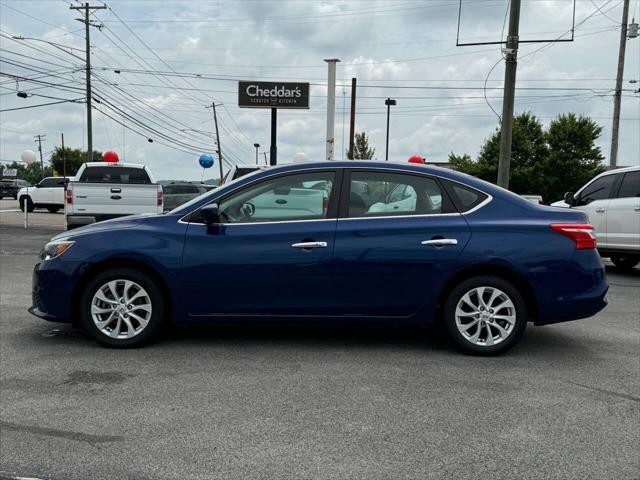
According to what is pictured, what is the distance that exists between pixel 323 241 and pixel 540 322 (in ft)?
6.58

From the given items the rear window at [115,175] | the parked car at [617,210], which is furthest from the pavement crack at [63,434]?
the rear window at [115,175]

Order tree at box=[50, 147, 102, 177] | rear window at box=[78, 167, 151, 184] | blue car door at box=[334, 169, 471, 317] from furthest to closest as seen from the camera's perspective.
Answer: tree at box=[50, 147, 102, 177] → rear window at box=[78, 167, 151, 184] → blue car door at box=[334, 169, 471, 317]

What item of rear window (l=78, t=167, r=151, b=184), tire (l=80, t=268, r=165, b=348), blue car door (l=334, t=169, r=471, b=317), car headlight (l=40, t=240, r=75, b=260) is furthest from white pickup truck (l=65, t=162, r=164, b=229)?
blue car door (l=334, t=169, r=471, b=317)

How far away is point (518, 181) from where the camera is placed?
48.1 metres

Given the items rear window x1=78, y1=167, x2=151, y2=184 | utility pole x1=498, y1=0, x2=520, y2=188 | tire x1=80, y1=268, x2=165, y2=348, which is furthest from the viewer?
utility pole x1=498, y1=0, x2=520, y2=188

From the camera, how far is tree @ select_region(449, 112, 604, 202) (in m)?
47.5

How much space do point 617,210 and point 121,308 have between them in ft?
30.0

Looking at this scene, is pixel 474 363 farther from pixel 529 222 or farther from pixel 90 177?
pixel 90 177

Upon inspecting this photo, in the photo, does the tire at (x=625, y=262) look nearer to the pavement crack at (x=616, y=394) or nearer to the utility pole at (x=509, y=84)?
the utility pole at (x=509, y=84)

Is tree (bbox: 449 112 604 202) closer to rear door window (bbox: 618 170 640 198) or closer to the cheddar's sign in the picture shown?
the cheddar's sign

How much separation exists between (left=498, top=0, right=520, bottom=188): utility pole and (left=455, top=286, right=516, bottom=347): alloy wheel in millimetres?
11714

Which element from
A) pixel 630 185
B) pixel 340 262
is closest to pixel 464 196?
pixel 340 262

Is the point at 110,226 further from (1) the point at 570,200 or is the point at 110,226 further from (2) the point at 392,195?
(1) the point at 570,200

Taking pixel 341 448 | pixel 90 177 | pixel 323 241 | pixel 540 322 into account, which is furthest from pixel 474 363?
pixel 90 177
